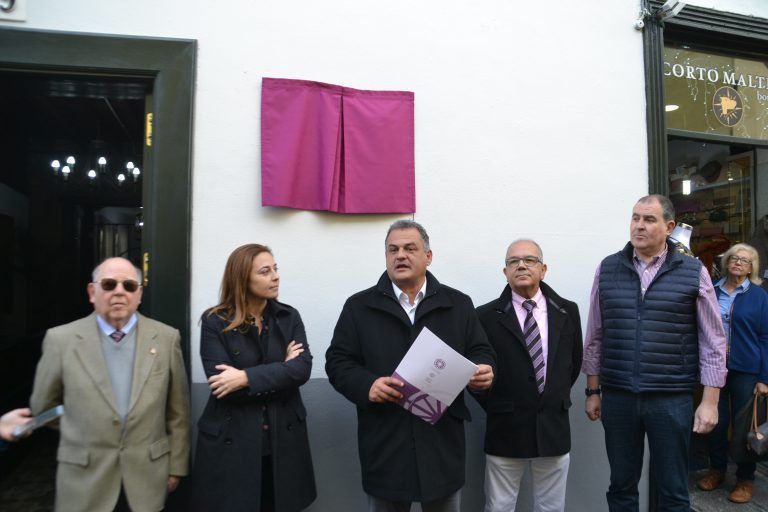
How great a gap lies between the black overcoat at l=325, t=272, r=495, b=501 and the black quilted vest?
84 cm

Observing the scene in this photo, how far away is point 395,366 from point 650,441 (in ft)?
5.13

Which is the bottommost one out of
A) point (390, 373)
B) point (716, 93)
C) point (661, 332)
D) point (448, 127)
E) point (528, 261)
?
point (390, 373)

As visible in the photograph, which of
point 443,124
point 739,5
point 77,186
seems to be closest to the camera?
point 443,124

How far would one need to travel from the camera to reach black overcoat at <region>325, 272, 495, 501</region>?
262cm

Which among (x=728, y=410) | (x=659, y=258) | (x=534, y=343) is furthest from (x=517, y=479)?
(x=728, y=410)

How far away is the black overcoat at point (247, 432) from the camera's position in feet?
8.21

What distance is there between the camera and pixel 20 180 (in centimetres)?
688

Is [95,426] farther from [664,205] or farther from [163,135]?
[664,205]

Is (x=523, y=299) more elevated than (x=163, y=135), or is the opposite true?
(x=163, y=135)

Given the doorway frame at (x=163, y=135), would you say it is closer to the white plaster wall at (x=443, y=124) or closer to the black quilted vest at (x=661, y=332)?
the white plaster wall at (x=443, y=124)

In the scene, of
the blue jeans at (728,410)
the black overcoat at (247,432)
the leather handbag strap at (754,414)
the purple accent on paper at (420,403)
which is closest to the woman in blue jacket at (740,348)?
the blue jeans at (728,410)

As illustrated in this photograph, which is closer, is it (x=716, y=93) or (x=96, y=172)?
(x=716, y=93)

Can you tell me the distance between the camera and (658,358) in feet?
9.65

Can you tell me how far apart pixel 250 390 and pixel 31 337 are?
516cm
